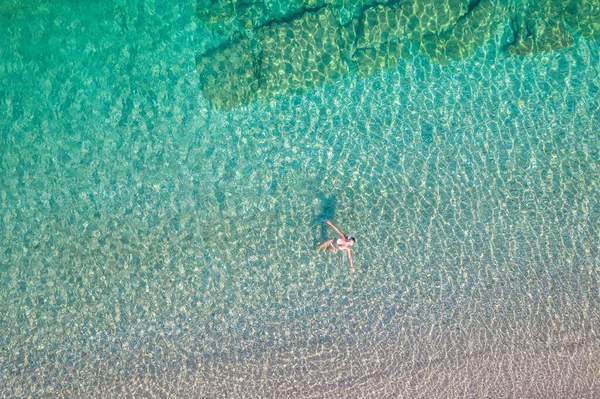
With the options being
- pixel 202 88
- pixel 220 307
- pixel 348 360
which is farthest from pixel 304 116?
pixel 348 360

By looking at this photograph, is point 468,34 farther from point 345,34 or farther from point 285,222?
point 285,222

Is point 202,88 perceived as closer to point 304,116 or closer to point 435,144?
point 304,116

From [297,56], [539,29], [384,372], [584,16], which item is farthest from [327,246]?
[584,16]

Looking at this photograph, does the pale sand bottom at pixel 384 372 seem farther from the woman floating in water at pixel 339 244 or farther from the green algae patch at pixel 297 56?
the green algae patch at pixel 297 56

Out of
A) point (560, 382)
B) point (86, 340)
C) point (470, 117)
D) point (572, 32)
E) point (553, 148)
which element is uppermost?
point (572, 32)

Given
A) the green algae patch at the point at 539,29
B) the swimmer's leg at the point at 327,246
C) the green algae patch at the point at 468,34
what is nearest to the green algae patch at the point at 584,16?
the green algae patch at the point at 539,29

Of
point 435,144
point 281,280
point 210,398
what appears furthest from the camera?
point 435,144
